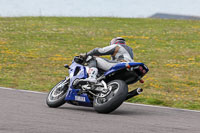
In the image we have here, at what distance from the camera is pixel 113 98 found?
26.7 ft

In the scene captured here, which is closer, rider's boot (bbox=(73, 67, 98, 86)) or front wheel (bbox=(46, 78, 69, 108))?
rider's boot (bbox=(73, 67, 98, 86))

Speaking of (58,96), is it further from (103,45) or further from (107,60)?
(103,45)

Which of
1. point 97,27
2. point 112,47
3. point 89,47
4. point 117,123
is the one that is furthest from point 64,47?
point 117,123

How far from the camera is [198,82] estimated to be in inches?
591

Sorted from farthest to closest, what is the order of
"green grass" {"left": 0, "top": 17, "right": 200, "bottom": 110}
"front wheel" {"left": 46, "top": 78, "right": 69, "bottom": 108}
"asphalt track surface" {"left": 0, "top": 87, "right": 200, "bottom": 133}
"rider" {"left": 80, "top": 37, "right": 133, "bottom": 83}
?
"green grass" {"left": 0, "top": 17, "right": 200, "bottom": 110} < "front wheel" {"left": 46, "top": 78, "right": 69, "bottom": 108} < "rider" {"left": 80, "top": 37, "right": 133, "bottom": 83} < "asphalt track surface" {"left": 0, "top": 87, "right": 200, "bottom": 133}

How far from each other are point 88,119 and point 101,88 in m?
1.03

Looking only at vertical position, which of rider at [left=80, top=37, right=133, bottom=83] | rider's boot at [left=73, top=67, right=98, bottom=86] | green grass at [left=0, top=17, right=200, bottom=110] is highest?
rider at [left=80, top=37, right=133, bottom=83]

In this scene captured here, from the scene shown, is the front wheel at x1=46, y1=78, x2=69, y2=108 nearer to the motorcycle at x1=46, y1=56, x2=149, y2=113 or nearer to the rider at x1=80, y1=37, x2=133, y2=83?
the motorcycle at x1=46, y1=56, x2=149, y2=113

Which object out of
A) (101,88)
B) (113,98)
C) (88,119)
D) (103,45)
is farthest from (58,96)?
(103,45)

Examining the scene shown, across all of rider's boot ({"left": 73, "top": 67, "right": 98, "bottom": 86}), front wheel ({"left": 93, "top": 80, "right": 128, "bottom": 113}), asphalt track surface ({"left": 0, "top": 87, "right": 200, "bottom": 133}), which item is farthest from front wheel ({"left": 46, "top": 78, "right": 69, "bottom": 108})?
front wheel ({"left": 93, "top": 80, "right": 128, "bottom": 113})

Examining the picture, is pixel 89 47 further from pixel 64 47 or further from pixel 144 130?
pixel 144 130

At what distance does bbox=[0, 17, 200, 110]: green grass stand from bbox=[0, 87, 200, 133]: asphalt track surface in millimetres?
2102

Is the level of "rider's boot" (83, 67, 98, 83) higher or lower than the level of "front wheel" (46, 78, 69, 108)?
higher

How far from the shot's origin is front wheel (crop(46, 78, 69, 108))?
9344mm
